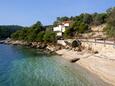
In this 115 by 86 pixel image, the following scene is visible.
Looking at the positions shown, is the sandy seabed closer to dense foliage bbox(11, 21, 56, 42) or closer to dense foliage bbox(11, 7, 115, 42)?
dense foliage bbox(11, 7, 115, 42)

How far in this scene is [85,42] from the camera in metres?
71.1

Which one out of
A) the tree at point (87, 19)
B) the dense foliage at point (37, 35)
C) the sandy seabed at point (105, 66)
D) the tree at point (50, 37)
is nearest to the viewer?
the sandy seabed at point (105, 66)

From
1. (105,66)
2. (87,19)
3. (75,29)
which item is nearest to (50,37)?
(75,29)

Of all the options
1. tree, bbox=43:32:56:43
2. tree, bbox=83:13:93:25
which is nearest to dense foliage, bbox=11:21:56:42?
tree, bbox=43:32:56:43

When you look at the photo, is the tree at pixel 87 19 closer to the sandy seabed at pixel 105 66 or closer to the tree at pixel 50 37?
the tree at pixel 50 37

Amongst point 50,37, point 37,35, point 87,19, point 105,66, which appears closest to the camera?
point 105,66

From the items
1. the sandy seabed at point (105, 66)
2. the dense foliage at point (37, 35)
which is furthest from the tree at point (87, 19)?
the sandy seabed at point (105, 66)

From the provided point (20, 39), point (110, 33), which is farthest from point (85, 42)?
point (20, 39)

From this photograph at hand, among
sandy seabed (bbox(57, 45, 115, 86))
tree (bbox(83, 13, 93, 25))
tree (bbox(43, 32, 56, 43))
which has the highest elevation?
tree (bbox(83, 13, 93, 25))

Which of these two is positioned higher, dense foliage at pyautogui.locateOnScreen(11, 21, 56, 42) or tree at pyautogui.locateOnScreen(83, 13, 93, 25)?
tree at pyautogui.locateOnScreen(83, 13, 93, 25)

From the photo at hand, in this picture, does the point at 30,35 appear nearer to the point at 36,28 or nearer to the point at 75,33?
the point at 36,28

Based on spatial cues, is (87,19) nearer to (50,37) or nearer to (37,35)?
(37,35)

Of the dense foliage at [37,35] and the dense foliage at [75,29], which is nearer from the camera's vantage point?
the dense foliage at [75,29]

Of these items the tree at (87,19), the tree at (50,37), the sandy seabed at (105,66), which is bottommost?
the sandy seabed at (105,66)
